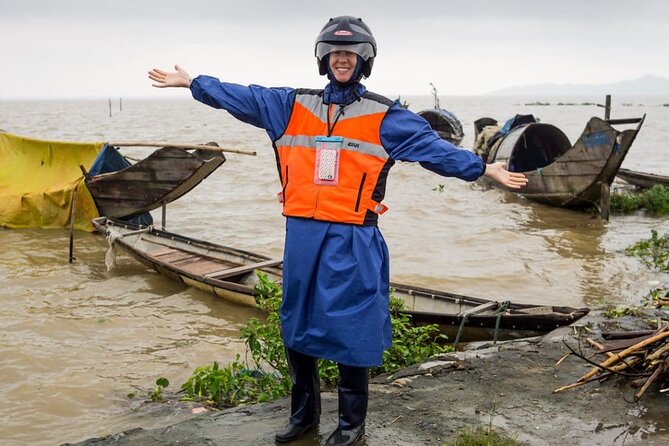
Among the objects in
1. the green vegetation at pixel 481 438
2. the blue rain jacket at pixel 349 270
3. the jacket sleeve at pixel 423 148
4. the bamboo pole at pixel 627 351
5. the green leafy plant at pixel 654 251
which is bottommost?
the green leafy plant at pixel 654 251

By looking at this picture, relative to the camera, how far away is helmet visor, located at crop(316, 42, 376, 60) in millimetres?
3204

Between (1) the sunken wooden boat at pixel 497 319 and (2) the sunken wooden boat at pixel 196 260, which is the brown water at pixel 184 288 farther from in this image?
(1) the sunken wooden boat at pixel 497 319

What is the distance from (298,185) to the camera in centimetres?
332

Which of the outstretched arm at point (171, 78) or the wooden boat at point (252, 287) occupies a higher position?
the outstretched arm at point (171, 78)

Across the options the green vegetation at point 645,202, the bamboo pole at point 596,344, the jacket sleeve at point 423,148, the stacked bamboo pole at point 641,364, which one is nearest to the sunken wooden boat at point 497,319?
the bamboo pole at point 596,344

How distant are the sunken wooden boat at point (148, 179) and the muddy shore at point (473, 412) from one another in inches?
273

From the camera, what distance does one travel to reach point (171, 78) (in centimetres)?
354

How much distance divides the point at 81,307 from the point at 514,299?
5.95 m

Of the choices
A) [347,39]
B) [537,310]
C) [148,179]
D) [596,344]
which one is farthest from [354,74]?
[148,179]

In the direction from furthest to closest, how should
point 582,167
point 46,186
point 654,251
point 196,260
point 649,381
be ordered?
point 582,167 < point 46,186 < point 654,251 < point 196,260 < point 649,381

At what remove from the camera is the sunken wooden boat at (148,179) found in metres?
10.7

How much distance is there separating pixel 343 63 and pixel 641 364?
2616 mm

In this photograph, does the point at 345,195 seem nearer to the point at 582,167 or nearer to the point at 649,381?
the point at 649,381

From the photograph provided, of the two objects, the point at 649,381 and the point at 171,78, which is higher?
the point at 171,78
